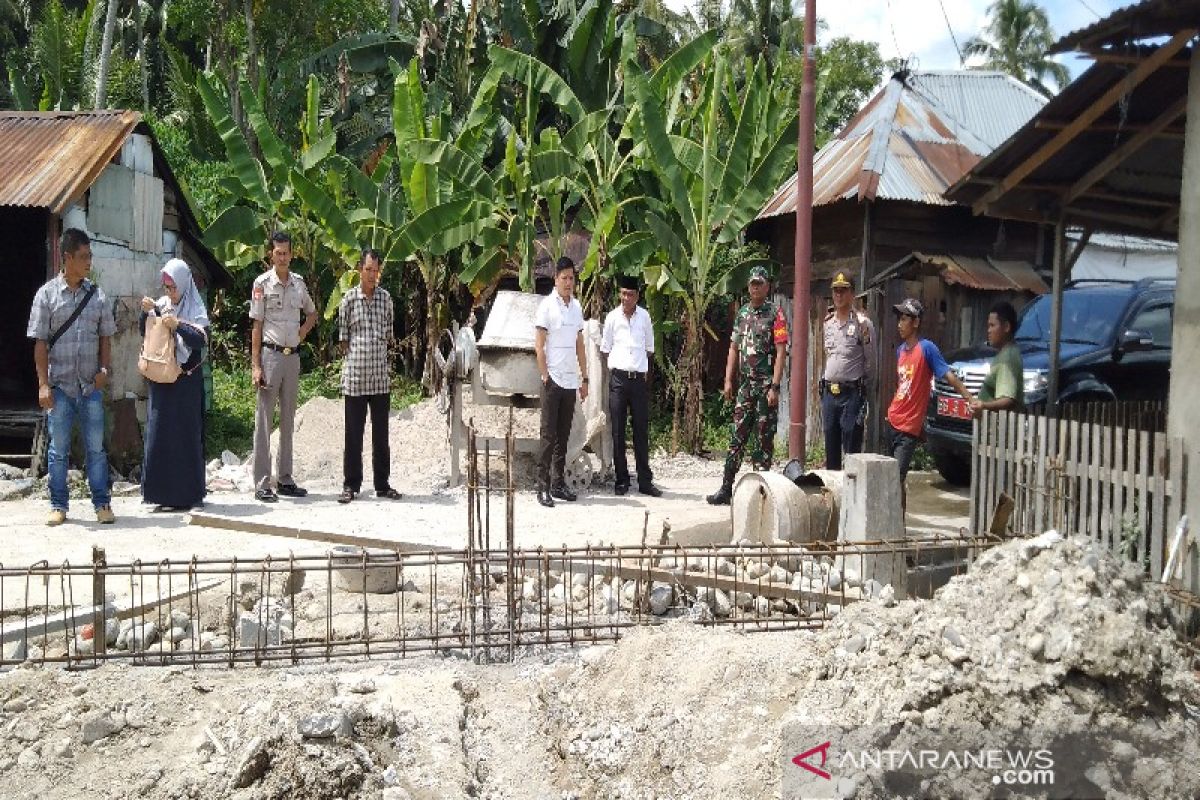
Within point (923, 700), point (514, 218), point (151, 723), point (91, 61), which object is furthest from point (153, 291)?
point (91, 61)

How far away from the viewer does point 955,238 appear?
45.8ft

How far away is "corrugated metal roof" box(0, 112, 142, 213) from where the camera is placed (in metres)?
10.1

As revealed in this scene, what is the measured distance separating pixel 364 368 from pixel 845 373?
3740 mm

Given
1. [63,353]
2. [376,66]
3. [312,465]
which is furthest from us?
[376,66]

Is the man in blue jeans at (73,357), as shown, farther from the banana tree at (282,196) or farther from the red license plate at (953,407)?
the red license plate at (953,407)

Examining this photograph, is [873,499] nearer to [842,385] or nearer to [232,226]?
[842,385]

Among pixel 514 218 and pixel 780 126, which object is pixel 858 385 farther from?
pixel 780 126

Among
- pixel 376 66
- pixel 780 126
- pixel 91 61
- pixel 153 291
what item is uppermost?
pixel 91 61

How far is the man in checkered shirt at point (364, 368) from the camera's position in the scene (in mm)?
8930

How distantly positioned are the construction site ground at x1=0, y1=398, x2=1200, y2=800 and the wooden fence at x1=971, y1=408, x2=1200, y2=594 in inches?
64.2

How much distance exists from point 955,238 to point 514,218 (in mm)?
5432

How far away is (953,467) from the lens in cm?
1133

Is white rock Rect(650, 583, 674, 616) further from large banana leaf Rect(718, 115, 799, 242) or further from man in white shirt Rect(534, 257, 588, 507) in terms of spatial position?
large banana leaf Rect(718, 115, 799, 242)

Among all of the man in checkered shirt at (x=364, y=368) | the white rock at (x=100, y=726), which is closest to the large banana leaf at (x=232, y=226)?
the man in checkered shirt at (x=364, y=368)
